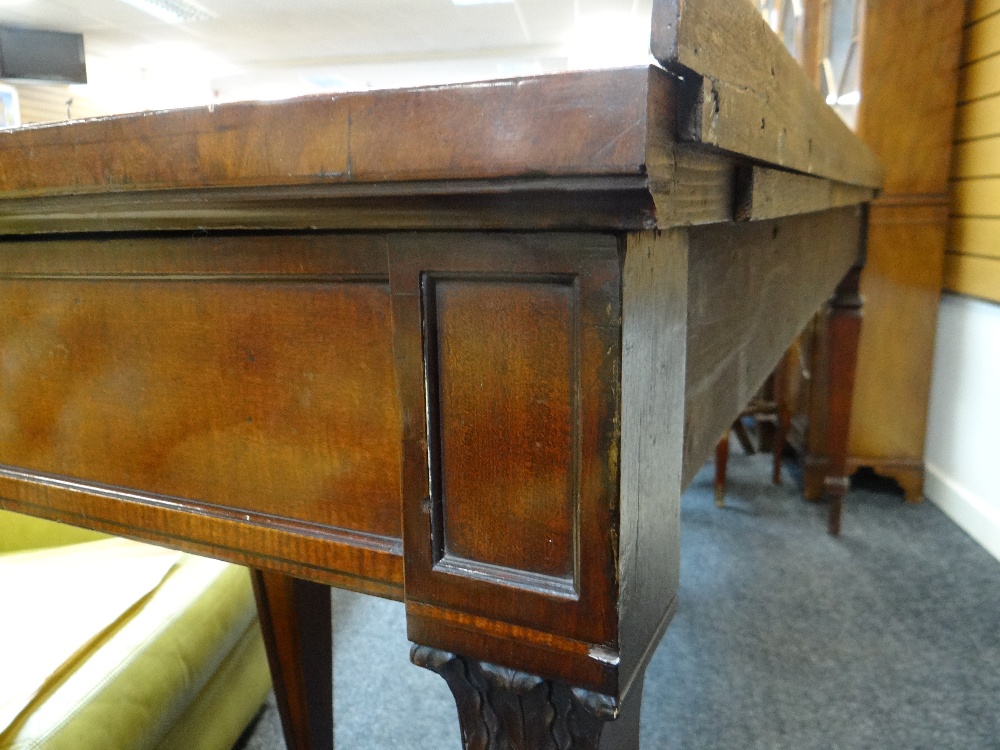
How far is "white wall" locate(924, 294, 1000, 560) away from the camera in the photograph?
209cm

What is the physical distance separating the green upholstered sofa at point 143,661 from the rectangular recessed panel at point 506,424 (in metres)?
0.82

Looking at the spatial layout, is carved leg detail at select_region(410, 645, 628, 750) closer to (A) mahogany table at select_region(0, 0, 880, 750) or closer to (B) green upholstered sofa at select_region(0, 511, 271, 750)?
(A) mahogany table at select_region(0, 0, 880, 750)

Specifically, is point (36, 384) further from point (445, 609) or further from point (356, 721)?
point (356, 721)

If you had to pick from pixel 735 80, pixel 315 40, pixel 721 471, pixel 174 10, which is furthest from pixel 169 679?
pixel 315 40

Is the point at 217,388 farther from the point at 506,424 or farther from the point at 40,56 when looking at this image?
the point at 40,56

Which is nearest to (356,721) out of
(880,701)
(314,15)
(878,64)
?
(880,701)

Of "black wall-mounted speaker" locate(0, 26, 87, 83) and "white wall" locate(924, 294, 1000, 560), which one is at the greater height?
"black wall-mounted speaker" locate(0, 26, 87, 83)


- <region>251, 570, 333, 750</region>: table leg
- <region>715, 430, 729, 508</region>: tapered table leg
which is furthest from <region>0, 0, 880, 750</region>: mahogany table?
<region>715, 430, 729, 508</region>: tapered table leg

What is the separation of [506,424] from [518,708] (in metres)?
0.17

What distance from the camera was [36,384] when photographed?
527 mm

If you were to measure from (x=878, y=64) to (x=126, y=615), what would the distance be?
2.57 m

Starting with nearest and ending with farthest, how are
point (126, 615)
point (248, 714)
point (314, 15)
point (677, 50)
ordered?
1. point (677, 50)
2. point (126, 615)
3. point (248, 714)
4. point (314, 15)

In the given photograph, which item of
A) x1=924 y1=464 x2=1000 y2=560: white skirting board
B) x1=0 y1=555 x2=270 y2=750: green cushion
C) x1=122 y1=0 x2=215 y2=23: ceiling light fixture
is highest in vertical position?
x1=122 y1=0 x2=215 y2=23: ceiling light fixture

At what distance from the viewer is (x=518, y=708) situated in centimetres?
39
